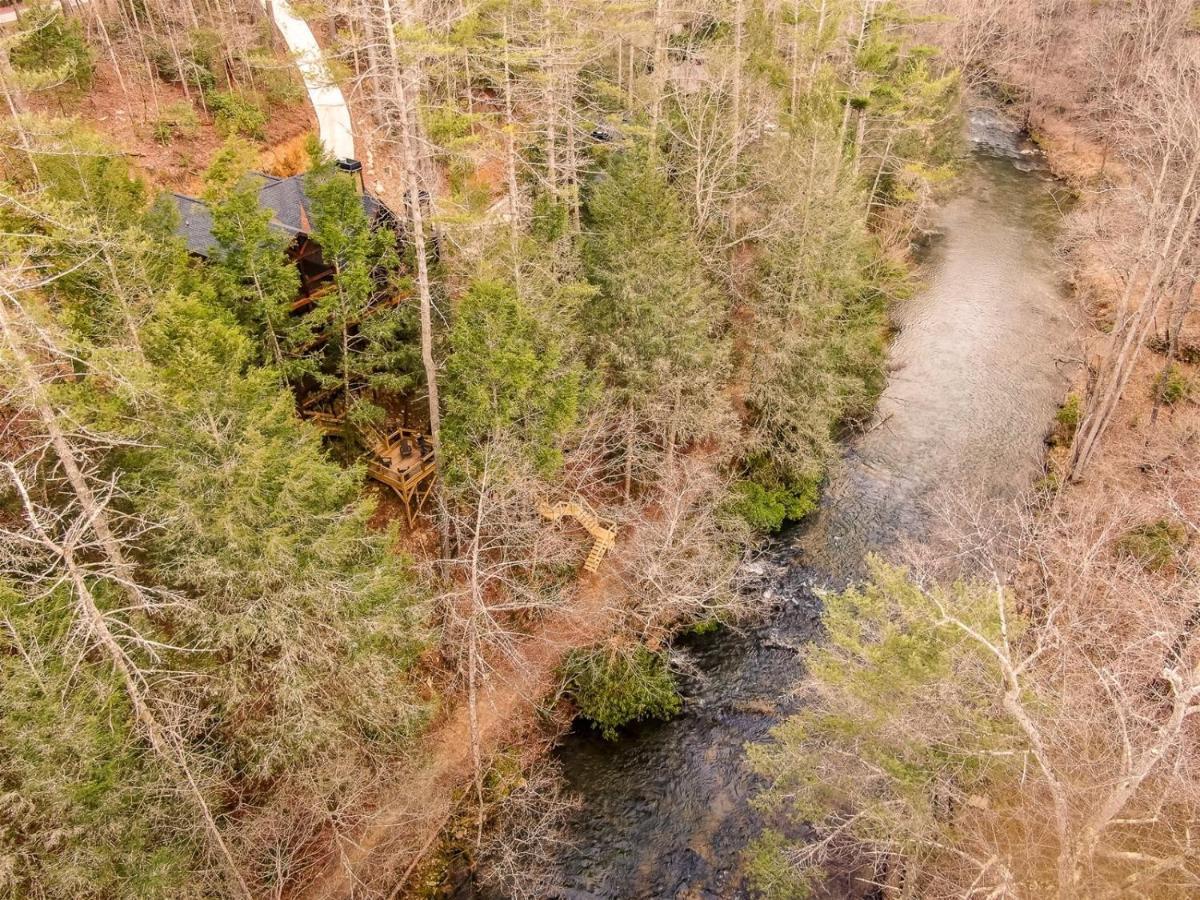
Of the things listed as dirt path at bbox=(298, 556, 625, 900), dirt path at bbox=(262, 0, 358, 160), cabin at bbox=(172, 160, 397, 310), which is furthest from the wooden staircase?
dirt path at bbox=(262, 0, 358, 160)

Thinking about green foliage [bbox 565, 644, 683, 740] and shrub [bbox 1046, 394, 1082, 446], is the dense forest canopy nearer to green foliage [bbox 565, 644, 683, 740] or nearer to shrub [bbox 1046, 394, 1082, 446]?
green foliage [bbox 565, 644, 683, 740]

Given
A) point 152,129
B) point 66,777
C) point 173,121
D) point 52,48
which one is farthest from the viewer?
point 152,129

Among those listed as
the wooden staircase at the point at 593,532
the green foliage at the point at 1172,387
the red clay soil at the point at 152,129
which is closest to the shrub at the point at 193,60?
the red clay soil at the point at 152,129

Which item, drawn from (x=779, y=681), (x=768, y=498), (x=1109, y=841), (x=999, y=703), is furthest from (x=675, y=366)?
(x=1109, y=841)

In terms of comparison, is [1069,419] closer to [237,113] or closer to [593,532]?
[593,532]

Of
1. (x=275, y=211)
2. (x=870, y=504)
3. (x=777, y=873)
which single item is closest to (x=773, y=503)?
(x=870, y=504)

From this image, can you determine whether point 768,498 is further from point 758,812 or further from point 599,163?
point 599,163
